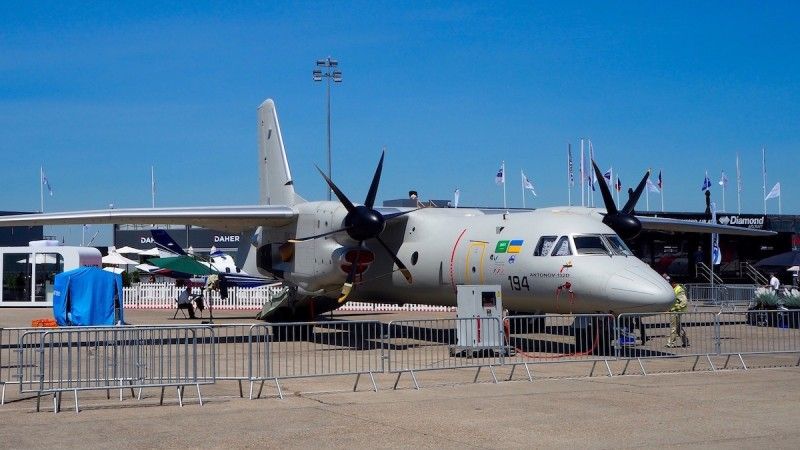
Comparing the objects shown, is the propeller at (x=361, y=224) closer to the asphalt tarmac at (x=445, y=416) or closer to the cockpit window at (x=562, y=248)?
the cockpit window at (x=562, y=248)

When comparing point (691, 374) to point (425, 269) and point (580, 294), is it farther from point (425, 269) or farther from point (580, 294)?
point (425, 269)

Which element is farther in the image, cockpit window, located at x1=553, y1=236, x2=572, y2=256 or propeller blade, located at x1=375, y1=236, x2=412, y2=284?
propeller blade, located at x1=375, y1=236, x2=412, y2=284

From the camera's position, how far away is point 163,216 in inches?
859

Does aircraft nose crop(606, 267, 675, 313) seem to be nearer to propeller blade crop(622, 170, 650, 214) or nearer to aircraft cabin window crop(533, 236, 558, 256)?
aircraft cabin window crop(533, 236, 558, 256)

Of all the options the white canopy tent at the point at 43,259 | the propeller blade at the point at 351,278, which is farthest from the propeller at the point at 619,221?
the white canopy tent at the point at 43,259

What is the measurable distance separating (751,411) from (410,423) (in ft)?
12.5

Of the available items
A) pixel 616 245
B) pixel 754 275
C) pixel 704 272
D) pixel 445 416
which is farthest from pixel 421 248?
pixel 704 272

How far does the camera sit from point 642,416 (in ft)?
32.4

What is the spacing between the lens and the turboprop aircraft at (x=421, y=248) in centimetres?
1653

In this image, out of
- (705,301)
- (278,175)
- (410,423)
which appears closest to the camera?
(410,423)

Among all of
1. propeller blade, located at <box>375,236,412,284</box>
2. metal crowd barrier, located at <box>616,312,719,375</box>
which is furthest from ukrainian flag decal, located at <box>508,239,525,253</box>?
propeller blade, located at <box>375,236,412,284</box>

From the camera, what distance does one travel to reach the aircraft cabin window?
56.7ft

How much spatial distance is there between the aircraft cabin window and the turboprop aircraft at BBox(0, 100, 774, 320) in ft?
0.08

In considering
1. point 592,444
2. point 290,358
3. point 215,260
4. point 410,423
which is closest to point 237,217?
point 290,358
